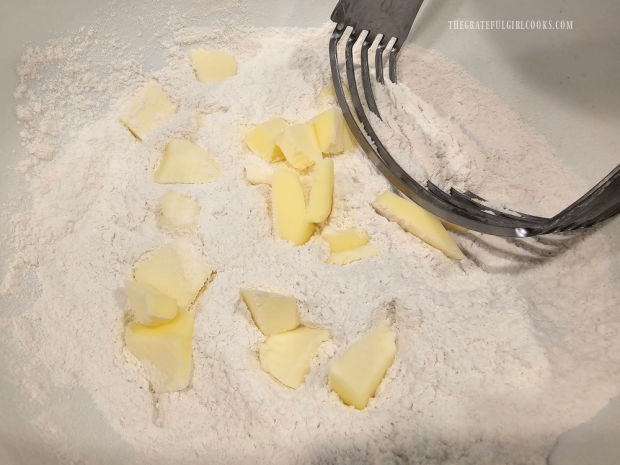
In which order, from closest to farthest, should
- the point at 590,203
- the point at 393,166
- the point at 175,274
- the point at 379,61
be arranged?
the point at 590,203 → the point at 175,274 → the point at 393,166 → the point at 379,61

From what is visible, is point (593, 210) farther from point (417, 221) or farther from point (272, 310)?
point (272, 310)

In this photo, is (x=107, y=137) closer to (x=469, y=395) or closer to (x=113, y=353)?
(x=113, y=353)

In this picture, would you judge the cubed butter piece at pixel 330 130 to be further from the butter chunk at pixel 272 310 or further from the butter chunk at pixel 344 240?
the butter chunk at pixel 272 310

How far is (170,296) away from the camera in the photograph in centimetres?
91

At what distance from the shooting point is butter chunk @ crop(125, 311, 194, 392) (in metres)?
0.85

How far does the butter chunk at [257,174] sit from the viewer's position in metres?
1.03

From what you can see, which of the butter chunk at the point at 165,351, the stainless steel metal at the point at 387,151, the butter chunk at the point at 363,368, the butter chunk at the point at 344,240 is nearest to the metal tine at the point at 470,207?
the stainless steel metal at the point at 387,151

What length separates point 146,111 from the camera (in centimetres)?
111

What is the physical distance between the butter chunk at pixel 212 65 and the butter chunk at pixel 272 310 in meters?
0.53

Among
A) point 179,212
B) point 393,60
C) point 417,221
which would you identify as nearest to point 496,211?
point 417,221

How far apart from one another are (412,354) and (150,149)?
2.16ft

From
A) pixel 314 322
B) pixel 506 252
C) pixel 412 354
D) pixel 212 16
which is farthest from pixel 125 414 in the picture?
pixel 212 16

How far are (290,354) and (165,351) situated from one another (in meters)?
0.21

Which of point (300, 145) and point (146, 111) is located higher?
point (146, 111)
